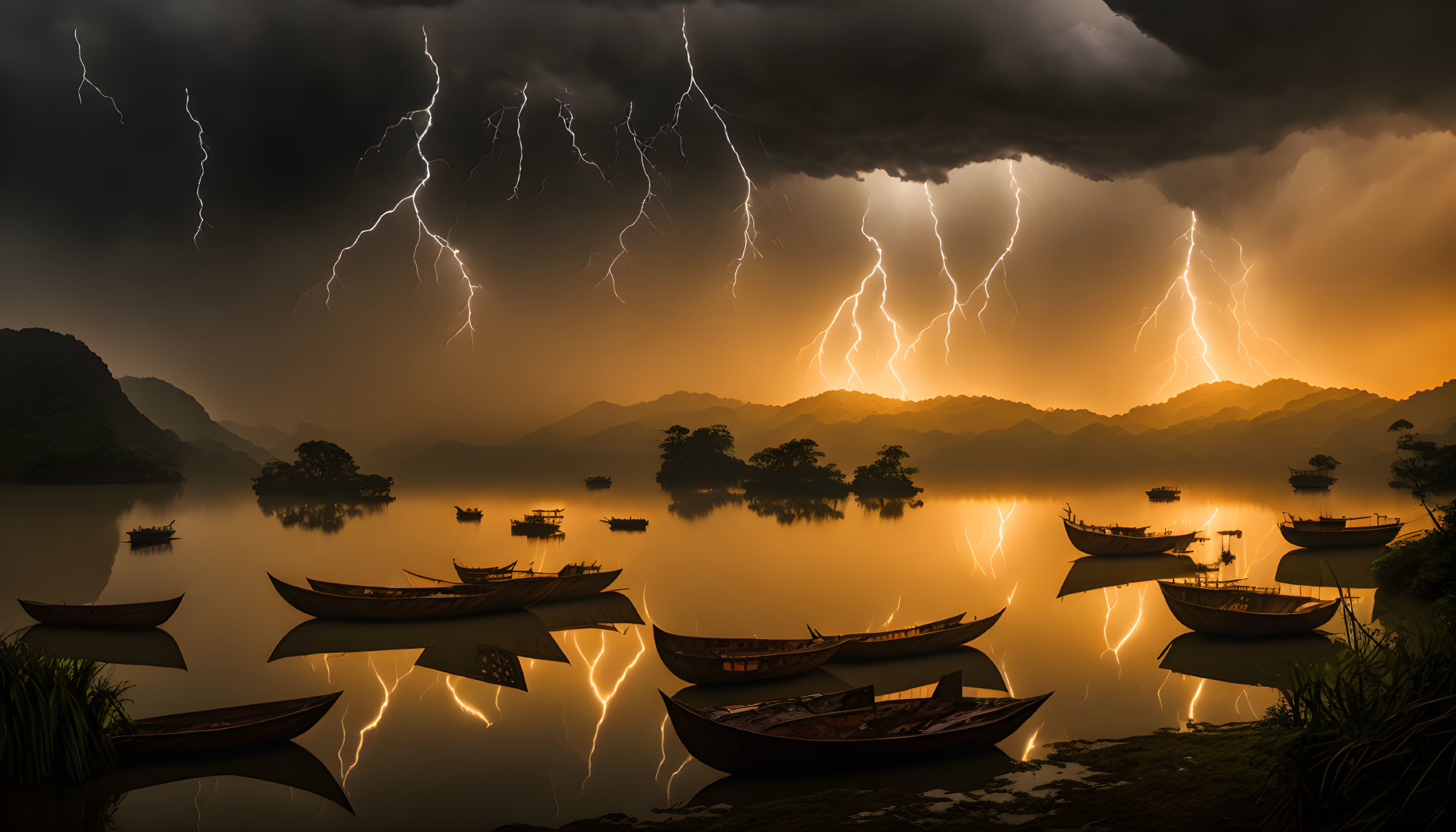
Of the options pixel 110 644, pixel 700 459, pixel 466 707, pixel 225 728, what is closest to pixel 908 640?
pixel 466 707

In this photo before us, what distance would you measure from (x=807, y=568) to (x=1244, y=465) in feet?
397

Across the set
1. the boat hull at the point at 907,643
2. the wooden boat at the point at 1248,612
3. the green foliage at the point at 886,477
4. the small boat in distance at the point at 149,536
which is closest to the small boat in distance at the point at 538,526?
the small boat in distance at the point at 149,536

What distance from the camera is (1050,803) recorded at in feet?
25.0

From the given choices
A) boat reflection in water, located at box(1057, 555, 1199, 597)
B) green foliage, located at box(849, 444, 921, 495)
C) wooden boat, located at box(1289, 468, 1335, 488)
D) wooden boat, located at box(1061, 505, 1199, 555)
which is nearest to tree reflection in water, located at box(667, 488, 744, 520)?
green foliage, located at box(849, 444, 921, 495)

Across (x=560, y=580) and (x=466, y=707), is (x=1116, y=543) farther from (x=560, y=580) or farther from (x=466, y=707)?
(x=466, y=707)

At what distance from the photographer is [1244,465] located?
118 meters

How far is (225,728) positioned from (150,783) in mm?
822

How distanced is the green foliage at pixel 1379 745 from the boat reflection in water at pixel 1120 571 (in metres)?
16.7

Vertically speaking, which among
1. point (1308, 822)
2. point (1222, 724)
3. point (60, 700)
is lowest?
point (1222, 724)

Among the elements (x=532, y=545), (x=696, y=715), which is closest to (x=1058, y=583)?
(x=696, y=715)

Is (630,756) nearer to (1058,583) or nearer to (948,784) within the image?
(948,784)

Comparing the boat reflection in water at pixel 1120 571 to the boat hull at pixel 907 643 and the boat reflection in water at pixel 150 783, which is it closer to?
the boat hull at pixel 907 643

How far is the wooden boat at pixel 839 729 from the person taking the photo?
8.40 m

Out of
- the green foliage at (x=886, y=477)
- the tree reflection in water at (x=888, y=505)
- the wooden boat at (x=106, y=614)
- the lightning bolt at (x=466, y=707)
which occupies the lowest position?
the lightning bolt at (x=466, y=707)
